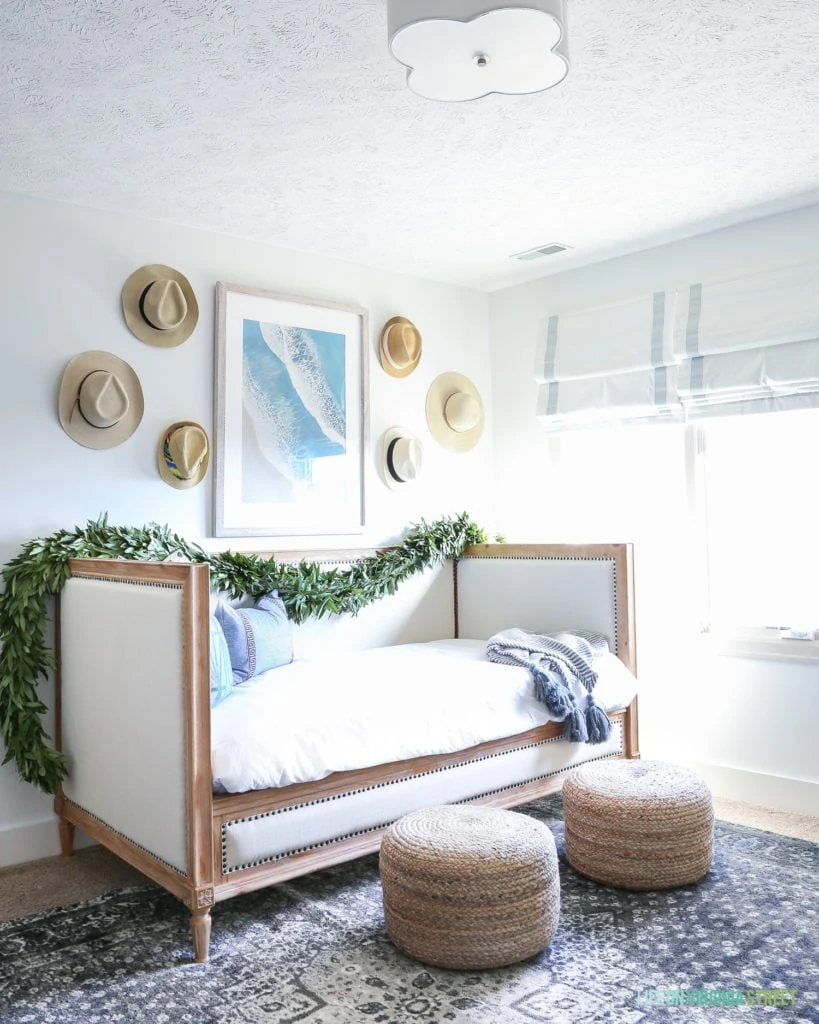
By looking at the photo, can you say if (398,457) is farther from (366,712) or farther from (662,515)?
(366,712)

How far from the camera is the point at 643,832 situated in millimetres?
2666

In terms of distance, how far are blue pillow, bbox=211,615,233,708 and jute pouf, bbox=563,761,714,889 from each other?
116 cm

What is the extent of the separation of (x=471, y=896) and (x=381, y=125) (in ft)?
7.38

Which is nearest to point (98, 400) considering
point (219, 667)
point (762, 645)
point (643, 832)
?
point (219, 667)

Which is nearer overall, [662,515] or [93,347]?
[93,347]

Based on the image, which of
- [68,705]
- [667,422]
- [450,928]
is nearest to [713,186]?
[667,422]

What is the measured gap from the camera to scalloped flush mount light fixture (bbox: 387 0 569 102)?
6.24 feet

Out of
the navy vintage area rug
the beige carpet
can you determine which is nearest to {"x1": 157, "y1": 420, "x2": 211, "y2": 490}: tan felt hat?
the beige carpet

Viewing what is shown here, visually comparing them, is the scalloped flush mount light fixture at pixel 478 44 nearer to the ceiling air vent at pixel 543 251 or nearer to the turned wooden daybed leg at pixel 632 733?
the ceiling air vent at pixel 543 251

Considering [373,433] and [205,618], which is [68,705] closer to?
[205,618]

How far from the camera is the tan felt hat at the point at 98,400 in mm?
3293

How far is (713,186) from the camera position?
3.35 meters

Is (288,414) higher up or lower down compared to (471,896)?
higher up

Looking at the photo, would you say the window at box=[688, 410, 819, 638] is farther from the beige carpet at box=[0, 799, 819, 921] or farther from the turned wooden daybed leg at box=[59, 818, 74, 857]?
the turned wooden daybed leg at box=[59, 818, 74, 857]
